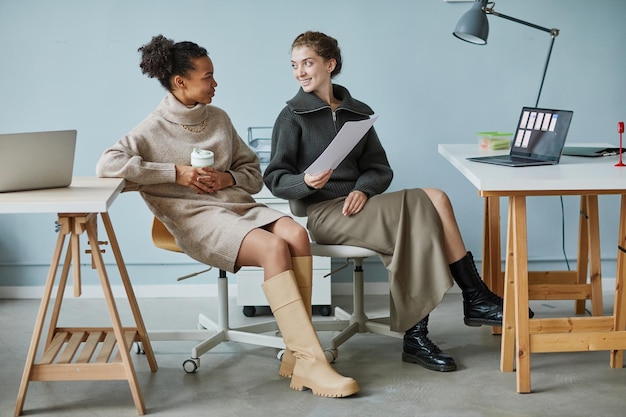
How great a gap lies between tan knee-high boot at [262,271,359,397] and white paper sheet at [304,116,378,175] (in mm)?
363

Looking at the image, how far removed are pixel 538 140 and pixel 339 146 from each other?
2.44 ft

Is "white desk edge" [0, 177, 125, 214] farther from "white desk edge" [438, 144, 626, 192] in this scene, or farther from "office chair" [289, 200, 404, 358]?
"white desk edge" [438, 144, 626, 192]

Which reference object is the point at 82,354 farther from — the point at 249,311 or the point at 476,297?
the point at 476,297

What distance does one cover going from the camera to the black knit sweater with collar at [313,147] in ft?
10.9

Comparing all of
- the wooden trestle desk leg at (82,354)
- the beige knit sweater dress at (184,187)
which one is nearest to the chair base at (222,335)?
the beige knit sweater dress at (184,187)

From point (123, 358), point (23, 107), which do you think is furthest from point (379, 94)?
point (123, 358)

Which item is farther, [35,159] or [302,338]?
[302,338]

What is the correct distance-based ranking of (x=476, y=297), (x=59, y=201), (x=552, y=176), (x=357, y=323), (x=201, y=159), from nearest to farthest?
(x=59, y=201)
(x=552, y=176)
(x=201, y=159)
(x=476, y=297)
(x=357, y=323)

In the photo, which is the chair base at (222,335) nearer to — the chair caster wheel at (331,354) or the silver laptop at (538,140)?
the chair caster wheel at (331,354)

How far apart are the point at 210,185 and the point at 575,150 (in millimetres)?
1337

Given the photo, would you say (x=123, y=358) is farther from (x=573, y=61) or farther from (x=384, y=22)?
(x=573, y=61)

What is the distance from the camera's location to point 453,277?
3322mm

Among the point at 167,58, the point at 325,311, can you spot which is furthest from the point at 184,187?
the point at 325,311

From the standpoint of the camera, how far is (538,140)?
329 centimetres
